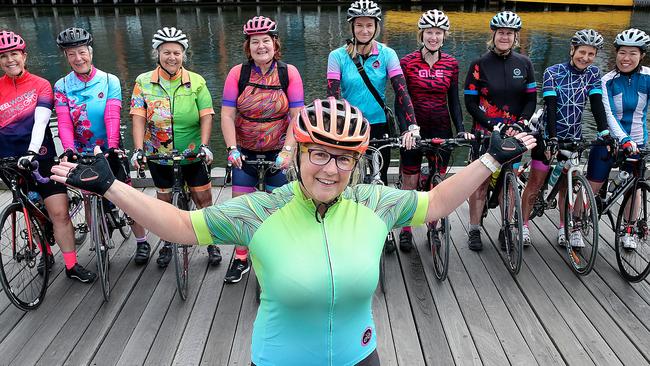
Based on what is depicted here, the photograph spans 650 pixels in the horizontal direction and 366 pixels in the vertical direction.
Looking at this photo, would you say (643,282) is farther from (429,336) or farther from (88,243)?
(88,243)

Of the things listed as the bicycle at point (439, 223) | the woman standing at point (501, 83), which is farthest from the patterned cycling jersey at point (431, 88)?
the bicycle at point (439, 223)

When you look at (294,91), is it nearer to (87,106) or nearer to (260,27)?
(260,27)

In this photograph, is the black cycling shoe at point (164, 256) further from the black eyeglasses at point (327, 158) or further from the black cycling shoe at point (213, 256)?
the black eyeglasses at point (327, 158)

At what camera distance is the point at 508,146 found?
2.35 meters

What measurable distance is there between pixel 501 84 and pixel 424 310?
2.32m

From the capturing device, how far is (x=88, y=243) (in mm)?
5496

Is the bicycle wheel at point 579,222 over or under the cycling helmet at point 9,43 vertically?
under

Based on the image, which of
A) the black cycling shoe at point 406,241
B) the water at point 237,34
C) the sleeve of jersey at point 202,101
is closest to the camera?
the sleeve of jersey at point 202,101

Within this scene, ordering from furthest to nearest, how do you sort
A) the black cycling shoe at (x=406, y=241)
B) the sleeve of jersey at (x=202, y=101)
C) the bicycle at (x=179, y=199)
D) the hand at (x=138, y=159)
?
the black cycling shoe at (x=406, y=241) → the sleeve of jersey at (x=202, y=101) → the bicycle at (x=179, y=199) → the hand at (x=138, y=159)

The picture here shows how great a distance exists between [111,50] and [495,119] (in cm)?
2398

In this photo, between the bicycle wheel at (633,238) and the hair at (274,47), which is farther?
the bicycle wheel at (633,238)

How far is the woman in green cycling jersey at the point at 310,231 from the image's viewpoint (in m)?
2.06

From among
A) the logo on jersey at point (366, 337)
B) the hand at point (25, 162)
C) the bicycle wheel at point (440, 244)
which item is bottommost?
the bicycle wheel at point (440, 244)

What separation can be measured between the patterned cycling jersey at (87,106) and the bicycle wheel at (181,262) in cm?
75
